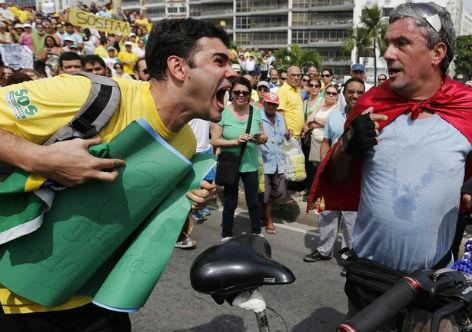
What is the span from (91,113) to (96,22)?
15926mm

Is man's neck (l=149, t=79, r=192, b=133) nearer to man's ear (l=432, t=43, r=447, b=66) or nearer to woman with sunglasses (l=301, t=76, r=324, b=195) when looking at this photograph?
man's ear (l=432, t=43, r=447, b=66)

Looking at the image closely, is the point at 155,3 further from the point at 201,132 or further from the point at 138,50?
the point at 201,132

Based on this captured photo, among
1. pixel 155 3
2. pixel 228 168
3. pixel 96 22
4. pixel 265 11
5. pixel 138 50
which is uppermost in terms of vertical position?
pixel 155 3

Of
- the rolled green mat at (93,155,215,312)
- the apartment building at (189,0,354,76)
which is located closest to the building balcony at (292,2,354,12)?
the apartment building at (189,0,354,76)

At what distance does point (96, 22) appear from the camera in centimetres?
1594

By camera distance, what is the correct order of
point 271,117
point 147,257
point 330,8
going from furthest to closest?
point 330,8
point 271,117
point 147,257

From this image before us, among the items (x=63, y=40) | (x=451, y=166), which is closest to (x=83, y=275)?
(x=451, y=166)

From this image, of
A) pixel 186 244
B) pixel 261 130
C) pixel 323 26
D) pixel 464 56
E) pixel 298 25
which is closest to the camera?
pixel 186 244

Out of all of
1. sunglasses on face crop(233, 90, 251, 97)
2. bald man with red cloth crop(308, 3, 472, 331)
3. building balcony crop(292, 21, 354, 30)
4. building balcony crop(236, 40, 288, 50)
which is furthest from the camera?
building balcony crop(236, 40, 288, 50)

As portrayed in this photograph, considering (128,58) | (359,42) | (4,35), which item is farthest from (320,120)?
(359,42)

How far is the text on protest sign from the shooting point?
49.8 feet

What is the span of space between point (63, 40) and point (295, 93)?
919 cm

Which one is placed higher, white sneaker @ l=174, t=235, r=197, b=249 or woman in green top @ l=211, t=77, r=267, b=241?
woman in green top @ l=211, t=77, r=267, b=241

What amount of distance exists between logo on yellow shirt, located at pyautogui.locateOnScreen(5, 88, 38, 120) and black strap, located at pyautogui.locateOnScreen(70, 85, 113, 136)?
0.45 feet
